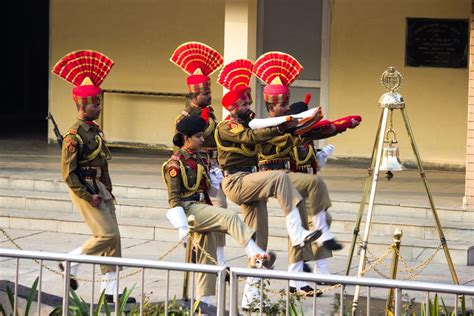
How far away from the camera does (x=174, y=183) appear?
34.2 ft

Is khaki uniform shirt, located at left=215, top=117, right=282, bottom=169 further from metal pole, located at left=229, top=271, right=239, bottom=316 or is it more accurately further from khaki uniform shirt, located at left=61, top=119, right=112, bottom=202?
metal pole, located at left=229, top=271, right=239, bottom=316

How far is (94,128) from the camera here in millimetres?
10867

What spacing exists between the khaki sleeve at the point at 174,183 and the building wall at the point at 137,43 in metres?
7.88

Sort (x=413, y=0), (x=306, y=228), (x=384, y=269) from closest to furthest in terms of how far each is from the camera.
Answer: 1. (x=306, y=228)
2. (x=384, y=269)
3. (x=413, y=0)

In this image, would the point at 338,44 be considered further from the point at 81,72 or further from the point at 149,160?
the point at 81,72

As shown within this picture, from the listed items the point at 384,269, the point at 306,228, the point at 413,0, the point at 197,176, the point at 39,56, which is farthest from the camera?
the point at 39,56

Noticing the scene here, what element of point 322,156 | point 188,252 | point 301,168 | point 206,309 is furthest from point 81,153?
point 322,156

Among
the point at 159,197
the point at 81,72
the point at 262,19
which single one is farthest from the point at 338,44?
the point at 81,72

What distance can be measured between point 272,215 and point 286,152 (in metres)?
2.70

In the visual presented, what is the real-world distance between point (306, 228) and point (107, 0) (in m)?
→ 8.16

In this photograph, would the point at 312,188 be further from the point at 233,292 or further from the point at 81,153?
the point at 233,292

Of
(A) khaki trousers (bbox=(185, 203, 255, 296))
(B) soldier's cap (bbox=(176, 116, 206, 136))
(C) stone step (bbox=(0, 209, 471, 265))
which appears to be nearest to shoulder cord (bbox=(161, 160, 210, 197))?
(A) khaki trousers (bbox=(185, 203, 255, 296))

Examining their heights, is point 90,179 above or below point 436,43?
below

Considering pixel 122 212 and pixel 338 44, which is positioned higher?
pixel 338 44
